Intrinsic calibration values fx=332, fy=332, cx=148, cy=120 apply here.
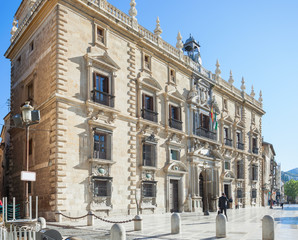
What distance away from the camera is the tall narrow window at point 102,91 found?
64.1 feet

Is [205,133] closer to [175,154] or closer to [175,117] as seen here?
[175,117]

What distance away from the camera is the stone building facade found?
1788 cm

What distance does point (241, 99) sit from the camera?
38.4 meters

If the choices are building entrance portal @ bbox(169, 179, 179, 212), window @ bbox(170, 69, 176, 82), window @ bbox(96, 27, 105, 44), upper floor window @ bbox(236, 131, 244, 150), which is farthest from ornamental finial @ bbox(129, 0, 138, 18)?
upper floor window @ bbox(236, 131, 244, 150)

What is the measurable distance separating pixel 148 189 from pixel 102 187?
435 cm

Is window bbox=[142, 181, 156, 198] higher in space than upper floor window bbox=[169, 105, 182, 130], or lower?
lower

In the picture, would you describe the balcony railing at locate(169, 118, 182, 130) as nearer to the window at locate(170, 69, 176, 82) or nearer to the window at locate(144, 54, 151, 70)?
the window at locate(170, 69, 176, 82)

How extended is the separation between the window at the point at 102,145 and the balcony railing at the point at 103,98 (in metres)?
1.88

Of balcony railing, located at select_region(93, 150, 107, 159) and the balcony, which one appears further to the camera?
the balcony

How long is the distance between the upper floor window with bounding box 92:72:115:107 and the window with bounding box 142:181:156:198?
590 cm

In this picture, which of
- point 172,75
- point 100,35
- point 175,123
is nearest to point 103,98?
point 100,35

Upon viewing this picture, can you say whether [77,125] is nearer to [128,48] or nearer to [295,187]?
[128,48]

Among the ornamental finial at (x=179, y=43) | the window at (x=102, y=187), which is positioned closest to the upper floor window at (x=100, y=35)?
the window at (x=102, y=187)

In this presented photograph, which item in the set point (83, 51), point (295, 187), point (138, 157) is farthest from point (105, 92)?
point (295, 187)
